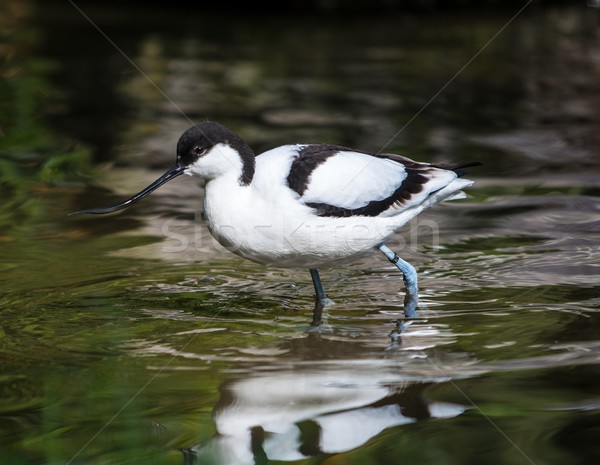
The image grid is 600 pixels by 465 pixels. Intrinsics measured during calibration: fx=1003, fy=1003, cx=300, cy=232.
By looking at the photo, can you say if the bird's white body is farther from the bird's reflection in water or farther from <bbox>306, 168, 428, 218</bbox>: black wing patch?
the bird's reflection in water

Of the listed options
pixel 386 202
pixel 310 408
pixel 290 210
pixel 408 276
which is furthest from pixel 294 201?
pixel 310 408

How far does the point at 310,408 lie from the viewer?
4.60m

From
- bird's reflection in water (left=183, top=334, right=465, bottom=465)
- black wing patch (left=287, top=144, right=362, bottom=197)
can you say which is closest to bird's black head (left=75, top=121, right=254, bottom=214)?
black wing patch (left=287, top=144, right=362, bottom=197)

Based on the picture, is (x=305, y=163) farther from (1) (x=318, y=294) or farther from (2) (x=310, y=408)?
(2) (x=310, y=408)

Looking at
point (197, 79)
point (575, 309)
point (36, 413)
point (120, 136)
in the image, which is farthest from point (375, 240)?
point (197, 79)

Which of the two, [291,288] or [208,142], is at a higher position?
[208,142]

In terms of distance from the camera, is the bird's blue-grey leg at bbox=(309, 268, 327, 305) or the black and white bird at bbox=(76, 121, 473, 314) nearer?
the black and white bird at bbox=(76, 121, 473, 314)

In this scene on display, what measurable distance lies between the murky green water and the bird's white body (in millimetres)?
419

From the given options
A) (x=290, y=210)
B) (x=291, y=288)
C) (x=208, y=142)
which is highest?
(x=208, y=142)

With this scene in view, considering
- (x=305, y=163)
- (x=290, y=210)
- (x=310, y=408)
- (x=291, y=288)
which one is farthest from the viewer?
(x=291, y=288)

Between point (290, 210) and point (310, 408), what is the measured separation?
133cm

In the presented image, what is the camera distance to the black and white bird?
18.2ft

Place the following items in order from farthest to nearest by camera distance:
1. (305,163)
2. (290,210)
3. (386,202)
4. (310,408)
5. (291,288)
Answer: (291,288) → (386,202) → (305,163) → (290,210) → (310,408)

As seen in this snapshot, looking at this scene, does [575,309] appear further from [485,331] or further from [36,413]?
[36,413]
